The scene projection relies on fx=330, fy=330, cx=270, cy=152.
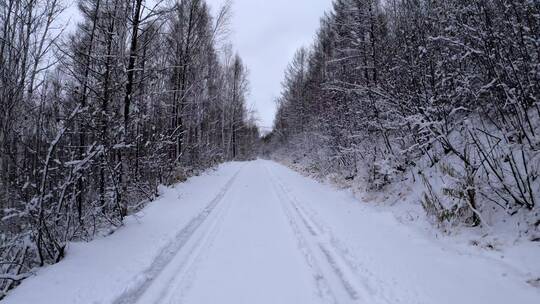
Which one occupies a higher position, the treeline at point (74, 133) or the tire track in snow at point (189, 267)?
the treeline at point (74, 133)

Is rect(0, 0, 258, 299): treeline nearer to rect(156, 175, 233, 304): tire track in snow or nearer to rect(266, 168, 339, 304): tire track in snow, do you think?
rect(156, 175, 233, 304): tire track in snow

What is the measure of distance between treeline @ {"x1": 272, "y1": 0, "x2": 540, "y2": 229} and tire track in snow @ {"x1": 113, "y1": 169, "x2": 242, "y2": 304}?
4.47 m

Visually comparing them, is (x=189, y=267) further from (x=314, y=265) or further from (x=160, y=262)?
(x=314, y=265)

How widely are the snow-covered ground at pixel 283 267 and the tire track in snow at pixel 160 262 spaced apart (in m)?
0.01

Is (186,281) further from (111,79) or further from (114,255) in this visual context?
(111,79)

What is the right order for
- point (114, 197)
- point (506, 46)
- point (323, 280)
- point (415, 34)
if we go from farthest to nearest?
point (415, 34), point (114, 197), point (506, 46), point (323, 280)

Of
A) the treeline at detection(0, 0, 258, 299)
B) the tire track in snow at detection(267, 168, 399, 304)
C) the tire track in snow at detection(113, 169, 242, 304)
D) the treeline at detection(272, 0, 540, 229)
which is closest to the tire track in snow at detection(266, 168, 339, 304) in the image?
the tire track in snow at detection(267, 168, 399, 304)

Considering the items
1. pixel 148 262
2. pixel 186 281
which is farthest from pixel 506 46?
pixel 148 262

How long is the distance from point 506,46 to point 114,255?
22.4 feet

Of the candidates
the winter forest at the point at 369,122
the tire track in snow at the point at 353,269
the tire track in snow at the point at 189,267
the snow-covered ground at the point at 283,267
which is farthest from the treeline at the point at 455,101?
the tire track in snow at the point at 189,267

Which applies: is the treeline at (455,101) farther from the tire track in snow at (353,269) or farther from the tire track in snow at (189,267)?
the tire track in snow at (189,267)

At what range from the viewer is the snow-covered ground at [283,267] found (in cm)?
361

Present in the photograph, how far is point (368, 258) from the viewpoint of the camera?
4703mm

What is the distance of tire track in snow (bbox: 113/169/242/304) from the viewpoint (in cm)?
369
